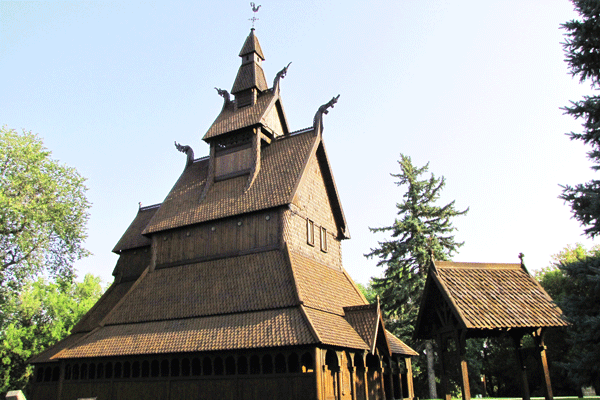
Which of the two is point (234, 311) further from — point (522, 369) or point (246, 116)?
point (246, 116)

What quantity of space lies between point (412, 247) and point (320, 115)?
47.1ft

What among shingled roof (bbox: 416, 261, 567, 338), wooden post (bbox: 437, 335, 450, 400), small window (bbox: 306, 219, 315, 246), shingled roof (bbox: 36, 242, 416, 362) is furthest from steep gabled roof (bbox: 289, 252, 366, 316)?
wooden post (bbox: 437, 335, 450, 400)

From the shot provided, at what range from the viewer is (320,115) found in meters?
26.1

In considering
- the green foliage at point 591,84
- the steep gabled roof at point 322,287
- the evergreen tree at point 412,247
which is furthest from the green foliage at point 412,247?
the green foliage at point 591,84

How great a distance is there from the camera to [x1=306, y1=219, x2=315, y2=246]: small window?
2372 centimetres

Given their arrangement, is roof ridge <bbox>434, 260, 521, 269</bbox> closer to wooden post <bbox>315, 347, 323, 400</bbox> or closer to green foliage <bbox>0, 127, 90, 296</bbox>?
wooden post <bbox>315, 347, 323, 400</bbox>

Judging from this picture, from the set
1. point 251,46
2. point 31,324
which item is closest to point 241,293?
point 251,46

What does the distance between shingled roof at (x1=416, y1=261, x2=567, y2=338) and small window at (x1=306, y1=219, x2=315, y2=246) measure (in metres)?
8.06

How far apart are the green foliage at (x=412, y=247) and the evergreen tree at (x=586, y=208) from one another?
75.8 ft

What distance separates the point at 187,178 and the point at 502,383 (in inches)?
1468

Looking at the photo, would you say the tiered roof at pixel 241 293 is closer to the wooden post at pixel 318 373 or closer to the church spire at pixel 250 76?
the wooden post at pixel 318 373

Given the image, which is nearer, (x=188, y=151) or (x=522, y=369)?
(x=522, y=369)

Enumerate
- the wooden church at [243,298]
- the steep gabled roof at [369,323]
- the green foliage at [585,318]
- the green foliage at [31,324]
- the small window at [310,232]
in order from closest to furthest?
the green foliage at [585,318] < the wooden church at [243,298] < the steep gabled roof at [369,323] < the small window at [310,232] < the green foliage at [31,324]

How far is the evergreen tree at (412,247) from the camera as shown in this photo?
114 ft
